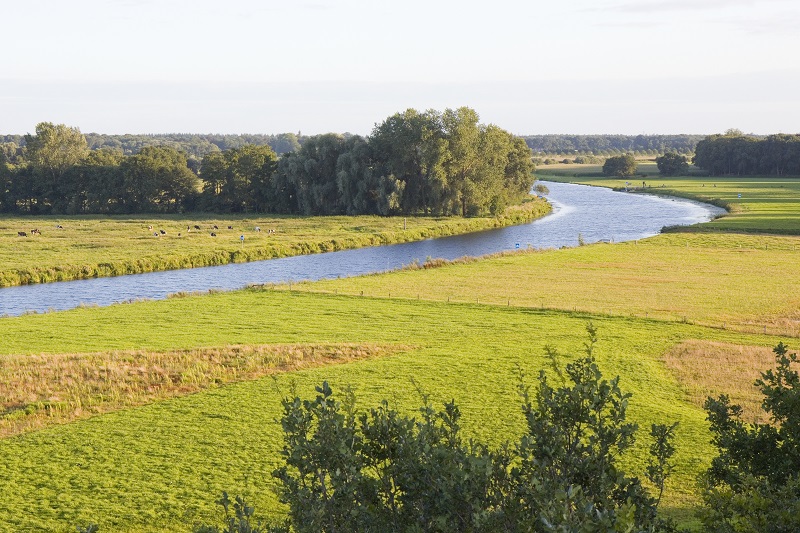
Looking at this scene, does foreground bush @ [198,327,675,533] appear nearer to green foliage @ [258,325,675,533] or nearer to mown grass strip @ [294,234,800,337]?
green foliage @ [258,325,675,533]

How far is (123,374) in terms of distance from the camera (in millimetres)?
34188

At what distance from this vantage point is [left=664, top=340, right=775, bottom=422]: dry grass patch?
31173mm

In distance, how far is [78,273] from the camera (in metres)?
67.2

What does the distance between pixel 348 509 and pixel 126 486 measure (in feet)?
48.6

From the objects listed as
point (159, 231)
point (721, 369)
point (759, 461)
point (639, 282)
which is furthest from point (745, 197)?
point (759, 461)

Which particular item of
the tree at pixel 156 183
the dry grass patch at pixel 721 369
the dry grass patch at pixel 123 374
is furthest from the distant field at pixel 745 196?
the tree at pixel 156 183

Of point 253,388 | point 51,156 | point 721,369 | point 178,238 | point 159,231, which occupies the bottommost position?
point 253,388

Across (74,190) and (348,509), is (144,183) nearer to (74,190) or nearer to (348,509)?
(74,190)

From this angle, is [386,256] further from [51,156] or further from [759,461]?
[51,156]

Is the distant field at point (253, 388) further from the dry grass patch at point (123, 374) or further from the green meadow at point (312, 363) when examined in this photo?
the dry grass patch at point (123, 374)

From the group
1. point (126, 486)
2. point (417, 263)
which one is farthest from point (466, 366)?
point (417, 263)

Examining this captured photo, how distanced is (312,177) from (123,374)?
3518 inches

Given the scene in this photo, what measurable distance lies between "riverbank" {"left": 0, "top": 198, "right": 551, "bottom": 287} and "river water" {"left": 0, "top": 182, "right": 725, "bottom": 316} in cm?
208

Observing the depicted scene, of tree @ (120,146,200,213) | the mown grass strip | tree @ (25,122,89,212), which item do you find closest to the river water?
the mown grass strip
